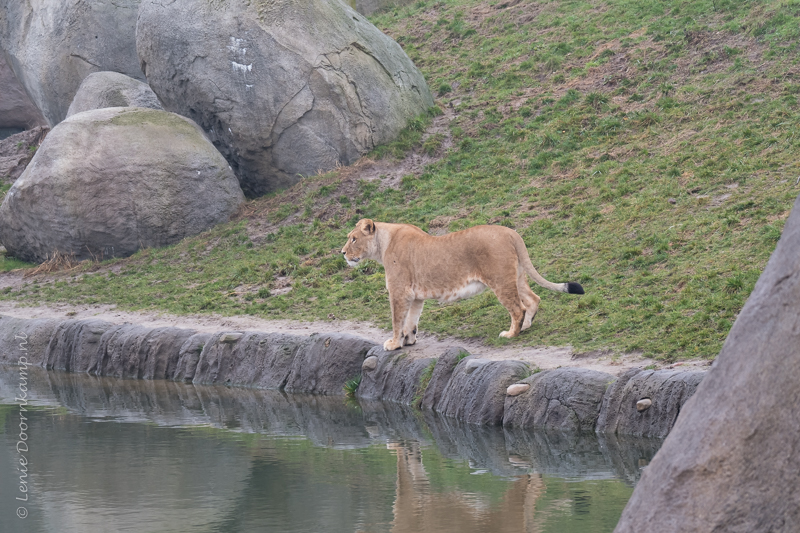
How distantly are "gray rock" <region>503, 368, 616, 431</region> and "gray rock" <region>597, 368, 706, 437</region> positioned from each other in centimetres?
14

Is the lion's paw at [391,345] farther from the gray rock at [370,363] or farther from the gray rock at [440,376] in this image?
the gray rock at [440,376]

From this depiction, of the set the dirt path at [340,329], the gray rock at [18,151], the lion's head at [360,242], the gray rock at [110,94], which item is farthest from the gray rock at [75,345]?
the gray rock at [18,151]

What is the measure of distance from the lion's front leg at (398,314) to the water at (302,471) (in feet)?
2.88

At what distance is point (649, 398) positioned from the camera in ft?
29.0

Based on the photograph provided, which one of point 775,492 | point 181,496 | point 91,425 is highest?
point 775,492

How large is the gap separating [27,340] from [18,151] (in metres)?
15.2

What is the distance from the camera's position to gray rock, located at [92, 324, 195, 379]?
1439 cm

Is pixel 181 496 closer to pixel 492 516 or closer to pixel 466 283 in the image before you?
pixel 492 516

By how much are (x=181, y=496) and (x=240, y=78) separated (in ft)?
49.3

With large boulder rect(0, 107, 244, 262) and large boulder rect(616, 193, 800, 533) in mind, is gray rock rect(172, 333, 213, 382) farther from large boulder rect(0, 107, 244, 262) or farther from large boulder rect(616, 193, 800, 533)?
large boulder rect(616, 193, 800, 533)

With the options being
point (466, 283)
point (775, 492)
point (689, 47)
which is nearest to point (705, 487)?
point (775, 492)

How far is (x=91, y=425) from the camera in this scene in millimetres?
11195

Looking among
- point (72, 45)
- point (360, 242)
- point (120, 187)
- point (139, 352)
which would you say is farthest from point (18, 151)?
point (360, 242)

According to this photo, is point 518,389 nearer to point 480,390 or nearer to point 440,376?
point 480,390
